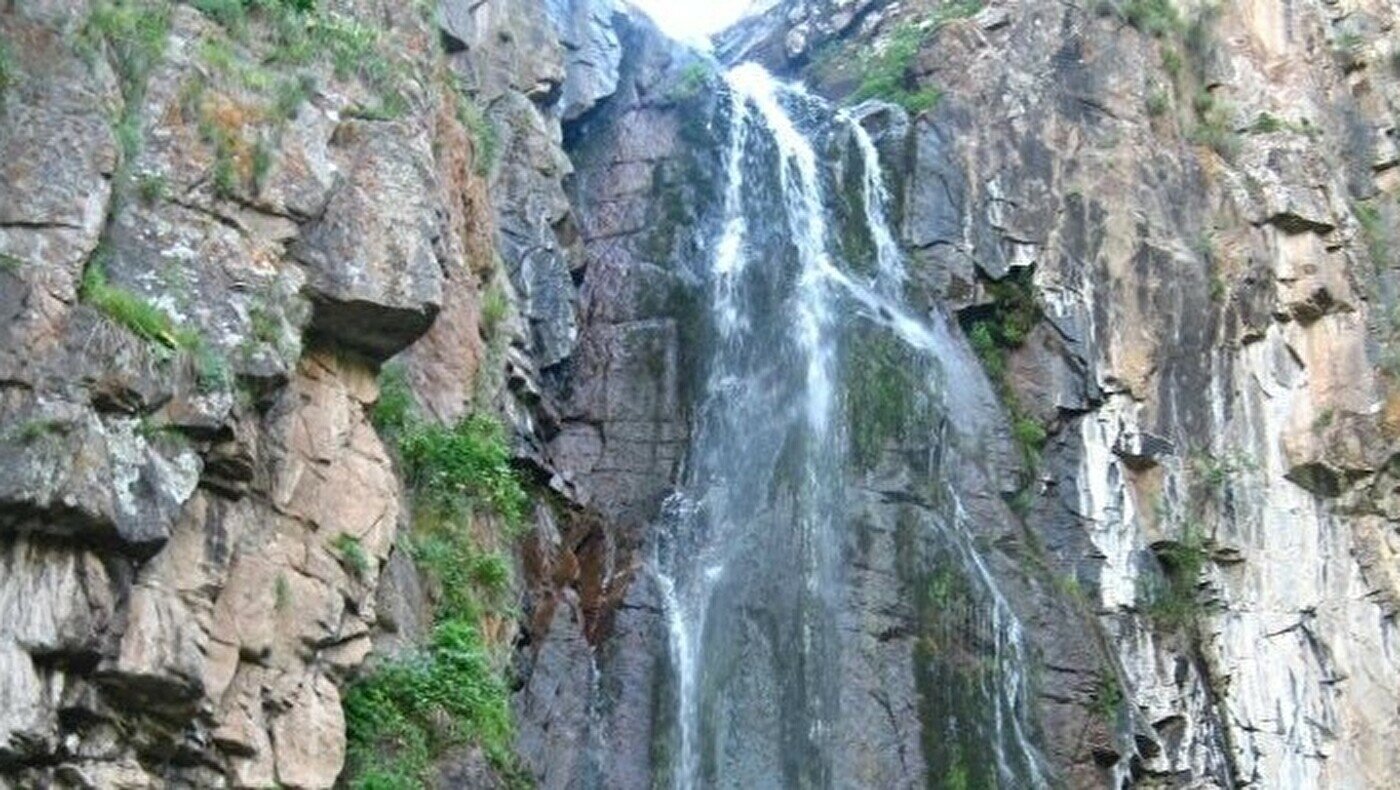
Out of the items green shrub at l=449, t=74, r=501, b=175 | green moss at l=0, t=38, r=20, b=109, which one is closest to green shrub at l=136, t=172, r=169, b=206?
green moss at l=0, t=38, r=20, b=109

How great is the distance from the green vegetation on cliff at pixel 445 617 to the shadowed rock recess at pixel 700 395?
0.05 m

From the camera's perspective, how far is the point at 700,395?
21281 mm

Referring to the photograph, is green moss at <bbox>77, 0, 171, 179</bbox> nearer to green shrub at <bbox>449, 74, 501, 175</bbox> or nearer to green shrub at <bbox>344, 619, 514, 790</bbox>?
green shrub at <bbox>344, 619, 514, 790</bbox>

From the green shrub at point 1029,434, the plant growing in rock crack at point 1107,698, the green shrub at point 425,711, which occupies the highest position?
the green shrub at point 1029,434

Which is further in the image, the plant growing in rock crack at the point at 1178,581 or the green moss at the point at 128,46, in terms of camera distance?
the plant growing in rock crack at the point at 1178,581

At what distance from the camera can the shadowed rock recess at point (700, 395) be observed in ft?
38.4

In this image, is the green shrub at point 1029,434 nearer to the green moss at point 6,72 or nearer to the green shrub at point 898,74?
the green shrub at point 898,74

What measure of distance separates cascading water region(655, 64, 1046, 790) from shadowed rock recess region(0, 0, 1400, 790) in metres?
0.06

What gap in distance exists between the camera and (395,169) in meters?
14.5

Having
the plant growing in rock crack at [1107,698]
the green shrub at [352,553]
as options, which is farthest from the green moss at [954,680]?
the green shrub at [352,553]

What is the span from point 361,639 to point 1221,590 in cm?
1351

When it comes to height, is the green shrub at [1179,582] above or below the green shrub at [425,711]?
above

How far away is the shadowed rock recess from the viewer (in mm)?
11711

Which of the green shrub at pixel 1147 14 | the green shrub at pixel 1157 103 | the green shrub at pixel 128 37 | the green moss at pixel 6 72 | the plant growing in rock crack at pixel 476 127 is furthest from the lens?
the green shrub at pixel 1147 14
